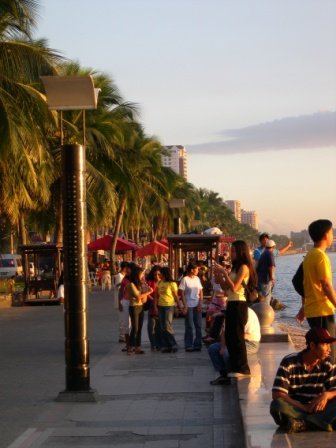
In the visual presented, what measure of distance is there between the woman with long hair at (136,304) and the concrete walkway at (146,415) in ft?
7.88

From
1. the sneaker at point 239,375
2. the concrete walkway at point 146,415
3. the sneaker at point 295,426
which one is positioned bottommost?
the concrete walkway at point 146,415

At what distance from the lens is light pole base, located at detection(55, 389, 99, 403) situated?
1152 centimetres

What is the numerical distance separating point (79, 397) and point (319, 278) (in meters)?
4.06

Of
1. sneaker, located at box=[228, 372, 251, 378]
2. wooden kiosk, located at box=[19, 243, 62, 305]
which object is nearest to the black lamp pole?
sneaker, located at box=[228, 372, 251, 378]

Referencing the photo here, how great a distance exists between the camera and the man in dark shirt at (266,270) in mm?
16672

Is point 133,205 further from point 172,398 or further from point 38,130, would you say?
point 172,398

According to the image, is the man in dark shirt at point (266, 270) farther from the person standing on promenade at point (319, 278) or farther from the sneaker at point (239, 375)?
the person standing on promenade at point (319, 278)

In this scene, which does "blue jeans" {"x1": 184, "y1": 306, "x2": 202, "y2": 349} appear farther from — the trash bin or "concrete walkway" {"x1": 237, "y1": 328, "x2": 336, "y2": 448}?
the trash bin

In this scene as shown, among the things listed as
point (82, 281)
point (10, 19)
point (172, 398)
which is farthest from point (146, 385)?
point (10, 19)

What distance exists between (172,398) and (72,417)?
5.33 feet

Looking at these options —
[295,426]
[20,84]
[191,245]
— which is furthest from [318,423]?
[191,245]

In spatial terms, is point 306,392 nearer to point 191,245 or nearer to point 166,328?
point 166,328

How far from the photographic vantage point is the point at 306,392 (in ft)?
24.8

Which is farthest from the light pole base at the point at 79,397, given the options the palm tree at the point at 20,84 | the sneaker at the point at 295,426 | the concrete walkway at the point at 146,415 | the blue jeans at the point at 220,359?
the palm tree at the point at 20,84
